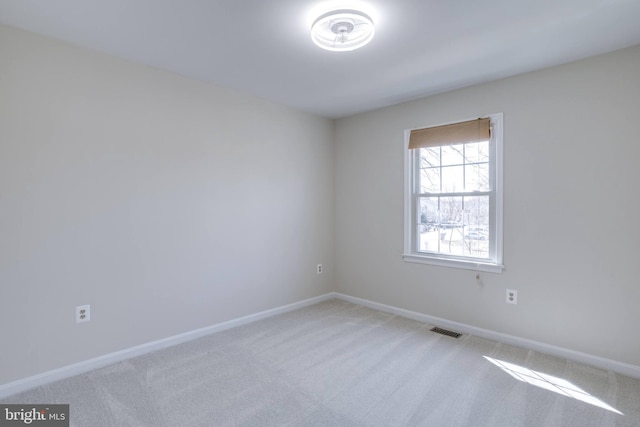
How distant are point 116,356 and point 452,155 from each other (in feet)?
11.6

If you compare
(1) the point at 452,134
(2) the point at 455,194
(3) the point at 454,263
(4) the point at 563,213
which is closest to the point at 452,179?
(2) the point at 455,194

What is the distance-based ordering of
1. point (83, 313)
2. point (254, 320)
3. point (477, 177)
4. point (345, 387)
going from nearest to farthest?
point (345, 387) → point (83, 313) → point (477, 177) → point (254, 320)

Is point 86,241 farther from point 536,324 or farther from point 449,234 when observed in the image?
point 536,324

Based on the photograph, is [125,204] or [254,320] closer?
[125,204]

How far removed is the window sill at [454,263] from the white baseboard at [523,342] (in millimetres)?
569

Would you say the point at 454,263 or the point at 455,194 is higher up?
the point at 455,194

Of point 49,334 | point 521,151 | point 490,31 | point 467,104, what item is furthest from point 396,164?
point 49,334

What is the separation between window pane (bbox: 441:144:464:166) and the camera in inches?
131

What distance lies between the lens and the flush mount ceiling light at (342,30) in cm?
195

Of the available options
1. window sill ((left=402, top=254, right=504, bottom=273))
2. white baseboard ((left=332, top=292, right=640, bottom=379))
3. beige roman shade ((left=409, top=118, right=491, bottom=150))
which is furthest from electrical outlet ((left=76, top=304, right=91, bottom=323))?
beige roman shade ((left=409, top=118, right=491, bottom=150))

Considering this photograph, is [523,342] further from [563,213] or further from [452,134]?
[452,134]

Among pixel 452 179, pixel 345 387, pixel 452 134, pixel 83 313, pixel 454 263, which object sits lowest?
pixel 345 387

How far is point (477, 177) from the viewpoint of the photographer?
3.20m

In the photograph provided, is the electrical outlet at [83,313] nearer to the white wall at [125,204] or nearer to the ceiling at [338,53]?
the white wall at [125,204]
